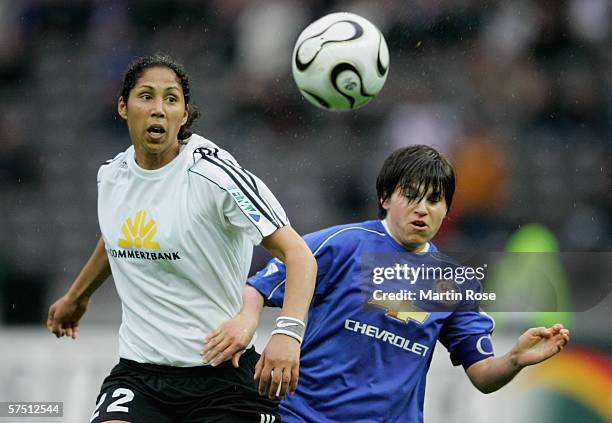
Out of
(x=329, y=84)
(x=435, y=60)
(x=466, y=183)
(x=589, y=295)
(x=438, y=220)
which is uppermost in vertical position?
(x=435, y=60)

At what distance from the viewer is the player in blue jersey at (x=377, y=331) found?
432 cm

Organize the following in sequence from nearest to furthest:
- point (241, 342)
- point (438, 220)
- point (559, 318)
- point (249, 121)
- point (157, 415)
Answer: point (241, 342), point (157, 415), point (438, 220), point (559, 318), point (249, 121)

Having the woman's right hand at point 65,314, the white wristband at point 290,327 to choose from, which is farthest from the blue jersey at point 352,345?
the woman's right hand at point 65,314

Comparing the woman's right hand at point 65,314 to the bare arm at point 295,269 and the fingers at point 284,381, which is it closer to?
the bare arm at point 295,269

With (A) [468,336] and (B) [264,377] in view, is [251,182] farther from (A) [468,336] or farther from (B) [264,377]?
(A) [468,336]

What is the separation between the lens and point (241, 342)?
151 inches

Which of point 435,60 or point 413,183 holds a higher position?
point 435,60

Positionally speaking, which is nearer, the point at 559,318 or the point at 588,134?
the point at 559,318

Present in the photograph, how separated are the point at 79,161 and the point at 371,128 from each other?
2886 millimetres

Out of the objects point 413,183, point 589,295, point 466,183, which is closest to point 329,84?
point 413,183

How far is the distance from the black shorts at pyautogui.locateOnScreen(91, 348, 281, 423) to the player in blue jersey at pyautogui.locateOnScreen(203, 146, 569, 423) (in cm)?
24

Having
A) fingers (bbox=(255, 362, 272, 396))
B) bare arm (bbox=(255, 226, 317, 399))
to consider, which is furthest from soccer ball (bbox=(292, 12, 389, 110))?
fingers (bbox=(255, 362, 272, 396))

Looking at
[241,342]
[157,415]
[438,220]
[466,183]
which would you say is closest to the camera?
[241,342]

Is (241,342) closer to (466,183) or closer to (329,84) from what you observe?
(329,84)
